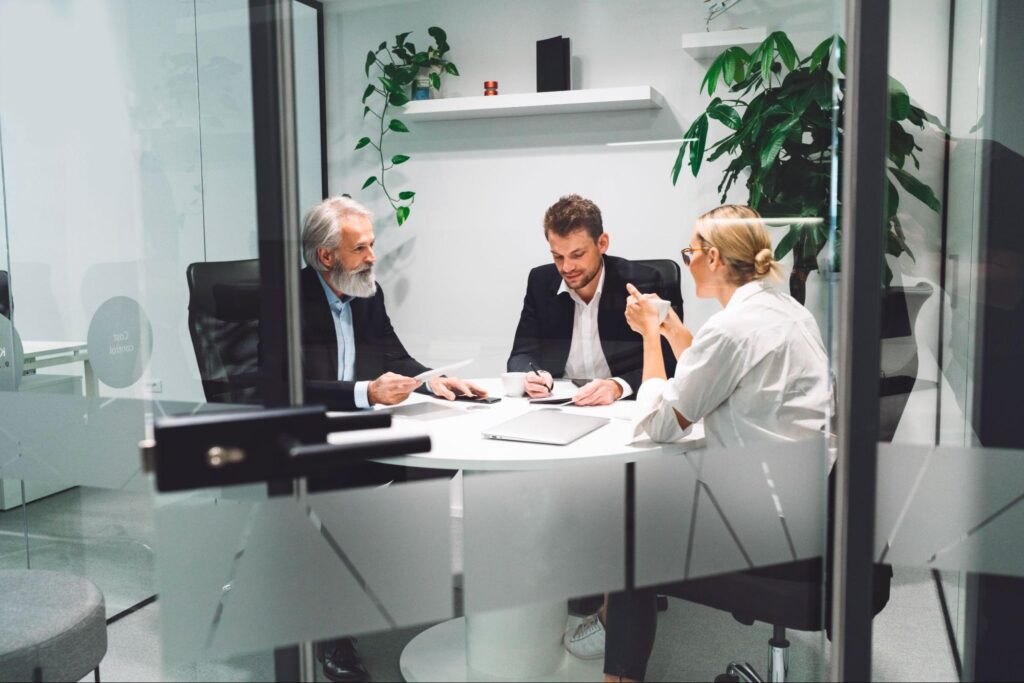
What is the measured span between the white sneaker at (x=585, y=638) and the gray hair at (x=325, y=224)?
0.79 metres

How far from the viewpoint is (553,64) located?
1.41m

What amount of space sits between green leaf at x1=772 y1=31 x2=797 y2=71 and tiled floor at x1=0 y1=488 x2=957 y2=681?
99 centimetres

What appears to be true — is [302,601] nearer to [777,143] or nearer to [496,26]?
[496,26]

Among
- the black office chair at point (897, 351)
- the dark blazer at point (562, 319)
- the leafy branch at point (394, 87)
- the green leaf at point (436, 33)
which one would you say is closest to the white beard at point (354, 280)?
the leafy branch at point (394, 87)

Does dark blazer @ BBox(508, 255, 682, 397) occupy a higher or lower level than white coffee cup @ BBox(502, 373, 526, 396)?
higher

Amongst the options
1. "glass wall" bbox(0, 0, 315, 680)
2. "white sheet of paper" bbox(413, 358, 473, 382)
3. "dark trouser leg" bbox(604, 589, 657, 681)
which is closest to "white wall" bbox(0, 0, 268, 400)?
"glass wall" bbox(0, 0, 315, 680)

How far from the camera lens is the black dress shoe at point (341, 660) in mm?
1354

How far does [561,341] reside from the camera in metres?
1.43

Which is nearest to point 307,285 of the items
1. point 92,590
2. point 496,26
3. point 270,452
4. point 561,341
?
point 270,452

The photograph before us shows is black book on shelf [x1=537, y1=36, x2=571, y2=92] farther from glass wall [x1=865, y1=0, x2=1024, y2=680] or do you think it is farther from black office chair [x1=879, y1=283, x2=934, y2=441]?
black office chair [x1=879, y1=283, x2=934, y2=441]

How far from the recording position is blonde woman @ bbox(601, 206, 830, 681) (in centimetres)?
145

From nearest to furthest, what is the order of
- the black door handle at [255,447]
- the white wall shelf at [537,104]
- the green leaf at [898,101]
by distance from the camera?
the black door handle at [255,447] < the white wall shelf at [537,104] < the green leaf at [898,101]

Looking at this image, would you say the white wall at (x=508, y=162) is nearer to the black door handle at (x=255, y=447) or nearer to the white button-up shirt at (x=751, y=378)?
the white button-up shirt at (x=751, y=378)

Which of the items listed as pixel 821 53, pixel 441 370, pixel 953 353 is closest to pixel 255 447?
pixel 441 370
